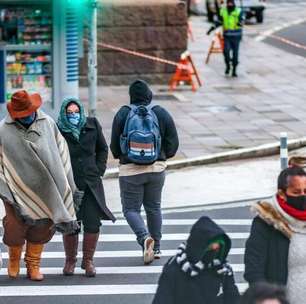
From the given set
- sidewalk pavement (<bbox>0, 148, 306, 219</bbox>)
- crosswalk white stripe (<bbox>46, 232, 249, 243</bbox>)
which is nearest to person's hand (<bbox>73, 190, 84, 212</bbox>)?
crosswalk white stripe (<bbox>46, 232, 249, 243</bbox>)

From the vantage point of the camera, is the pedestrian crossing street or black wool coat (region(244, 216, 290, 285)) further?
the pedestrian crossing street

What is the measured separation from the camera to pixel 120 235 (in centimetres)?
1380

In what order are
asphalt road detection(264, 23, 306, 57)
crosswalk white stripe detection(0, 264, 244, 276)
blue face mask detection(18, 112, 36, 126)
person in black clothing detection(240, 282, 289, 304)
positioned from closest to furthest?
person in black clothing detection(240, 282, 289, 304)
blue face mask detection(18, 112, 36, 126)
crosswalk white stripe detection(0, 264, 244, 276)
asphalt road detection(264, 23, 306, 57)

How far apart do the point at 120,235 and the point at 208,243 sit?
675cm

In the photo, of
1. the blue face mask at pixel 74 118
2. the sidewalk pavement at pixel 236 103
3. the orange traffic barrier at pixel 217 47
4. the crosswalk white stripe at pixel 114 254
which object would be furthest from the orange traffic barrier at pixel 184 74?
the blue face mask at pixel 74 118

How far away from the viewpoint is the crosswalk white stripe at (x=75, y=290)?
1121 cm

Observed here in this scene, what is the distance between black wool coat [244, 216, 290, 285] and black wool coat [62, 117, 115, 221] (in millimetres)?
3927

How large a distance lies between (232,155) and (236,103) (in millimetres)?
5182

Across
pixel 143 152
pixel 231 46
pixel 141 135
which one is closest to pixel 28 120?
pixel 141 135

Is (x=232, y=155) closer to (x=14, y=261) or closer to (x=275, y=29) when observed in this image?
(x=14, y=261)

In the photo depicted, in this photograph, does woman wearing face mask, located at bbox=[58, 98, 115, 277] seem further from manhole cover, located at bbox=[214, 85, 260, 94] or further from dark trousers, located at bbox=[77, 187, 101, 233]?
manhole cover, located at bbox=[214, 85, 260, 94]

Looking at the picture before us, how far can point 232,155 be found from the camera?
18.8 metres

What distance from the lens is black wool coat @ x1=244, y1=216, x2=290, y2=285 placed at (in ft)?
25.1

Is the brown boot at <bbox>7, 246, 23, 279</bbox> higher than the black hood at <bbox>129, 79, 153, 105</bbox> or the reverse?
the reverse
